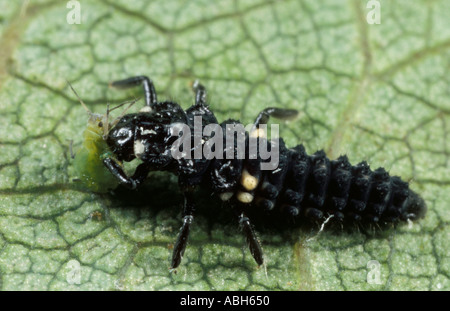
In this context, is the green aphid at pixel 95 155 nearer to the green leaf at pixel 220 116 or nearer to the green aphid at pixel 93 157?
the green aphid at pixel 93 157

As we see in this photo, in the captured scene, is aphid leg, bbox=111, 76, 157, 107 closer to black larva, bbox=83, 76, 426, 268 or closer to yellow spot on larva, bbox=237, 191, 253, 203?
black larva, bbox=83, 76, 426, 268

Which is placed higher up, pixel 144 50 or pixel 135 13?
pixel 135 13

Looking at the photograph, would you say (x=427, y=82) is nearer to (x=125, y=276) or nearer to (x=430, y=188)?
(x=430, y=188)

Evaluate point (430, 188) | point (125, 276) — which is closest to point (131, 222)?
point (125, 276)

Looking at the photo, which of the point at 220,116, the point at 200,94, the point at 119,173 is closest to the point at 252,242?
the point at 119,173

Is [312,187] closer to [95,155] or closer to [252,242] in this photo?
[252,242]

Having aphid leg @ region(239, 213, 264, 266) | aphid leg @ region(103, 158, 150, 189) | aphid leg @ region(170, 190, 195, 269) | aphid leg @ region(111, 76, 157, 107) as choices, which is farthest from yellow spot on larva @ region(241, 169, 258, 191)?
aphid leg @ region(111, 76, 157, 107)

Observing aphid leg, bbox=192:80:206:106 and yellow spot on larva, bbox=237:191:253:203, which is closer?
yellow spot on larva, bbox=237:191:253:203
